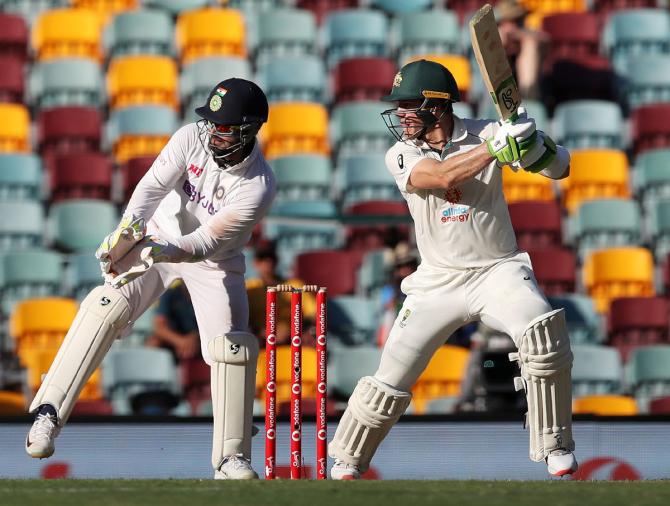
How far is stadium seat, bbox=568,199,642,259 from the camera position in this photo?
9008 mm

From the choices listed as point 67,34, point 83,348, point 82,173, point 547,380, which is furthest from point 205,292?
point 67,34

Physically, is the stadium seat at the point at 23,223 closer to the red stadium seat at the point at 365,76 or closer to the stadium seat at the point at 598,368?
the red stadium seat at the point at 365,76

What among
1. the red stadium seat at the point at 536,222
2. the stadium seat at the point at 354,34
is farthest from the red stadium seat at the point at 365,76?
the red stadium seat at the point at 536,222

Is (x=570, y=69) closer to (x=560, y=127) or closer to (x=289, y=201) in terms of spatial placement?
(x=560, y=127)

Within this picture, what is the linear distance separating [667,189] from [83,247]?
12.2 feet

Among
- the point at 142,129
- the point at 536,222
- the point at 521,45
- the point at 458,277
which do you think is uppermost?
the point at 521,45

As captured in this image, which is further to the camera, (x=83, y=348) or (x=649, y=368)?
(x=649, y=368)

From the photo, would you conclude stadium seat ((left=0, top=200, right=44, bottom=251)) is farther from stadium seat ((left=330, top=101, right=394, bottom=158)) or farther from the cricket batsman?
the cricket batsman

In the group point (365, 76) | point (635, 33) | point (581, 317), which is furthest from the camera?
point (635, 33)

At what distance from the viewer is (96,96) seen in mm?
10062

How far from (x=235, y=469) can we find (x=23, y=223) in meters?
3.96

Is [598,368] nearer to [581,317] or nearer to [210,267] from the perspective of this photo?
[581,317]

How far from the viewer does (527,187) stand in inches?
366

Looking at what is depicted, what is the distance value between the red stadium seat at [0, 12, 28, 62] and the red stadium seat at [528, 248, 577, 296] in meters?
4.09
